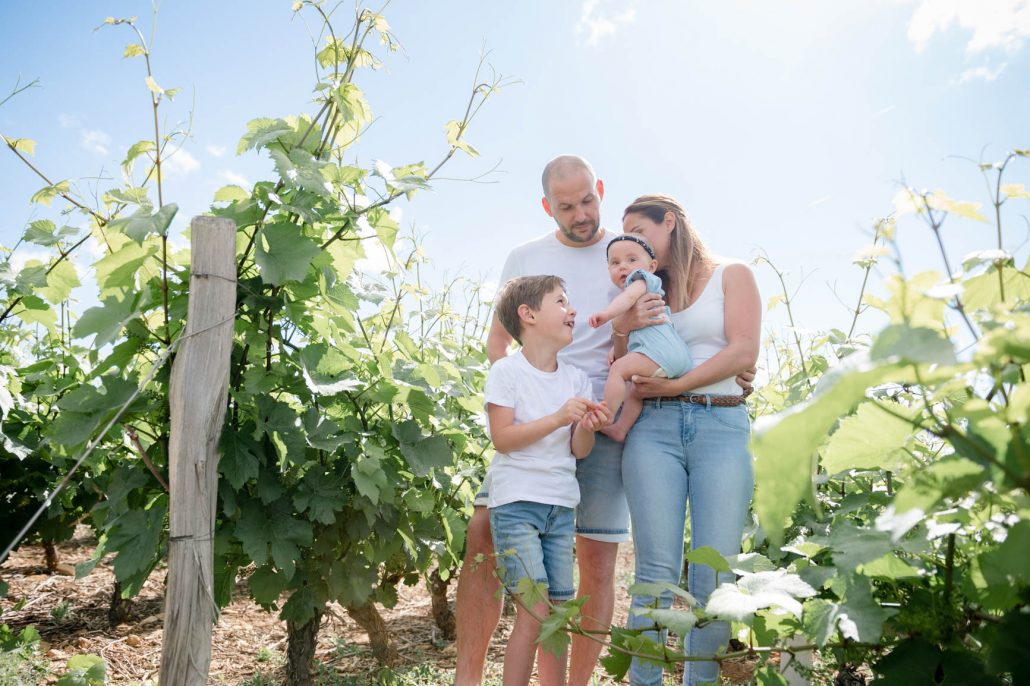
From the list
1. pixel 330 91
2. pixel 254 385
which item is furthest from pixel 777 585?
pixel 330 91

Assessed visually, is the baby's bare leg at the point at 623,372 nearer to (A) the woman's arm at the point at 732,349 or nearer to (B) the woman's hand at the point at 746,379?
(A) the woman's arm at the point at 732,349

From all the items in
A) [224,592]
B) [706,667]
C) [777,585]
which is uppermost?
[777,585]

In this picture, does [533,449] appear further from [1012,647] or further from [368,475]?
[1012,647]

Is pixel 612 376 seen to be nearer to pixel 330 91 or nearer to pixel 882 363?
pixel 330 91

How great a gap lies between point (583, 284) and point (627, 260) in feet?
1.12

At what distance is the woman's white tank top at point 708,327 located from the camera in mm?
2342

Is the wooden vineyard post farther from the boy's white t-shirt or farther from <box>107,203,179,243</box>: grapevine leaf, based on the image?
the boy's white t-shirt

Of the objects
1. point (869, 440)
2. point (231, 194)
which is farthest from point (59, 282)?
point (869, 440)

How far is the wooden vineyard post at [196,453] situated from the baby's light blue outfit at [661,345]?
1.21 metres

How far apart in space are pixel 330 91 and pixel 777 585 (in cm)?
183

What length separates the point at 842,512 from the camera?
180 centimetres

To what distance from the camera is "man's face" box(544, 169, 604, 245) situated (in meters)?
2.66

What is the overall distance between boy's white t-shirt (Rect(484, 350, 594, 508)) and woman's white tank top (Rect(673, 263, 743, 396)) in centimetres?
39

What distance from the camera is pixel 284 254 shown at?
2020 mm
